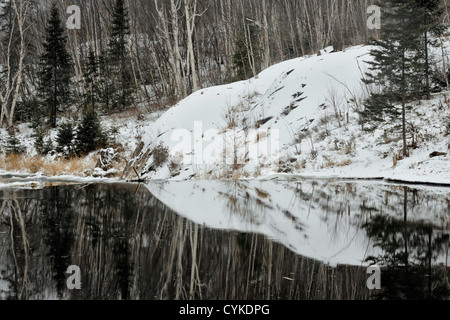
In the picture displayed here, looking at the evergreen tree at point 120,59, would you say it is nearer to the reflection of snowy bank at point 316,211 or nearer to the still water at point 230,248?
the reflection of snowy bank at point 316,211

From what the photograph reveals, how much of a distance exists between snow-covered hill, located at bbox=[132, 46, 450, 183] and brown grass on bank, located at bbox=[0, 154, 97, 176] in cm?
452

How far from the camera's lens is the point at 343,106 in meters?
19.2

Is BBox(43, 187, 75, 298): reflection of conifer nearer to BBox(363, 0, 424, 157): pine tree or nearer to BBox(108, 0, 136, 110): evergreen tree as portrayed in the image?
BBox(363, 0, 424, 157): pine tree

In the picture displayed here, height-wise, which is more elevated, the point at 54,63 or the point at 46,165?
the point at 54,63

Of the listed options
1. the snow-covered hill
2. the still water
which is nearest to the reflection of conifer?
the still water

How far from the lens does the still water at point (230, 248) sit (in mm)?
3895

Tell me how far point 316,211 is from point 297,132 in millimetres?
10646

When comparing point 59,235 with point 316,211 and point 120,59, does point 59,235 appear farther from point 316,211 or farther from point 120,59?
point 120,59

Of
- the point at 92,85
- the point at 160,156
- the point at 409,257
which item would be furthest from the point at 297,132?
the point at 92,85

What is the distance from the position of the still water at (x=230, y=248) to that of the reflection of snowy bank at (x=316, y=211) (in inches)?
1.2

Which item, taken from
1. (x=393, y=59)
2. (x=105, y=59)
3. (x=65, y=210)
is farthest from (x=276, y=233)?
(x=105, y=59)

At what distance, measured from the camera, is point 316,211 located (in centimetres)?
825

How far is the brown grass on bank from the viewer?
22.3m

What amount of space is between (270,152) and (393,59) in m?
6.27
